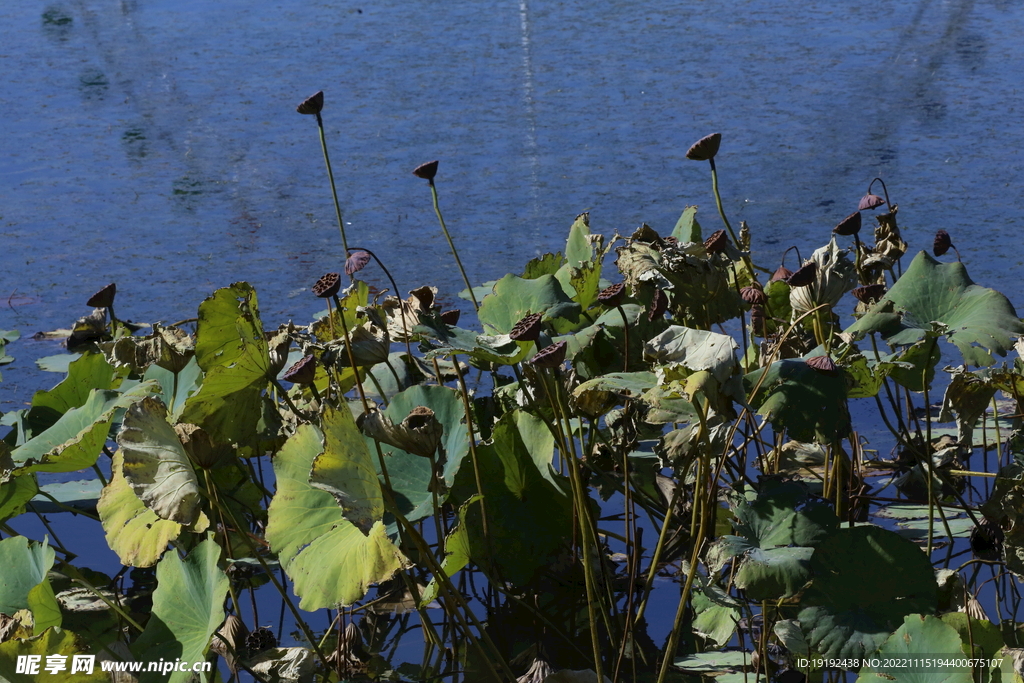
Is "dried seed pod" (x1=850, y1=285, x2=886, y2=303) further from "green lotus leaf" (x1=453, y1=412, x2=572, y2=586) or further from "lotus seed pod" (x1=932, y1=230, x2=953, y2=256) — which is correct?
"green lotus leaf" (x1=453, y1=412, x2=572, y2=586)

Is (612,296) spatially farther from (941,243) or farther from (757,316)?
(941,243)

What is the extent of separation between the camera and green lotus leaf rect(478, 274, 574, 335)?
167cm

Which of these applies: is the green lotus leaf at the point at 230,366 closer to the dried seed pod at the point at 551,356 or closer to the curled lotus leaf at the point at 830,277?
the dried seed pod at the point at 551,356

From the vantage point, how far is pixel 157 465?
54.1 inches

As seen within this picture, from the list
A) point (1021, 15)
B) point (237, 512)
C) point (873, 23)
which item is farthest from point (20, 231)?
point (1021, 15)

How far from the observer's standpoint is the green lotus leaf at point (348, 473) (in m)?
1.16

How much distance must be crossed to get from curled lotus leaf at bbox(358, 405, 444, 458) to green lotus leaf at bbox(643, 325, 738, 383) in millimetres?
304

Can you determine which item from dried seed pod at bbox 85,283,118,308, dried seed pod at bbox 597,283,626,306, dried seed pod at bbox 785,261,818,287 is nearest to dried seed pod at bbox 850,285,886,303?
dried seed pod at bbox 785,261,818,287

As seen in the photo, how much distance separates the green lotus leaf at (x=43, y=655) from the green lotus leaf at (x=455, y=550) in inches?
15.4

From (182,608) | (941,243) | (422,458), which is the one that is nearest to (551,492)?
(422,458)

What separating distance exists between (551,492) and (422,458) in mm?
196

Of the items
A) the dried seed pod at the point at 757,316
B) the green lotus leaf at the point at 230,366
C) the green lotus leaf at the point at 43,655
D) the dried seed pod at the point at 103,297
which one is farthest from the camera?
the dried seed pod at the point at 103,297

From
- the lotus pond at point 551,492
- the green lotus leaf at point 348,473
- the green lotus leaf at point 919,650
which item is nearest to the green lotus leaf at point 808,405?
the lotus pond at point 551,492

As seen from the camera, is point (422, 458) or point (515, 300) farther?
point (515, 300)
